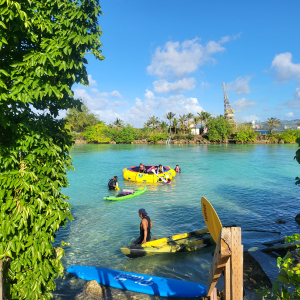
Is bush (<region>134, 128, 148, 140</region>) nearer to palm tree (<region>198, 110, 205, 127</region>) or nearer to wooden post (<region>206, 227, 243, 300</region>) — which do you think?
palm tree (<region>198, 110, 205, 127</region>)

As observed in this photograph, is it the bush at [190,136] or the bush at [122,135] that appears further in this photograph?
the bush at [122,135]

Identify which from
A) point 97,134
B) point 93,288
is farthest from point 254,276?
point 97,134

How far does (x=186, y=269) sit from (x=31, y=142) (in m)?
5.14

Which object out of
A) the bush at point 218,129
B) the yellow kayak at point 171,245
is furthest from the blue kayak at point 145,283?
the bush at point 218,129

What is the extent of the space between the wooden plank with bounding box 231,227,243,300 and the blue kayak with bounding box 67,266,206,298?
122 inches

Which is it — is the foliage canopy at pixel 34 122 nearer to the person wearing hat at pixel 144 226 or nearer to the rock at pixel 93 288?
the rock at pixel 93 288

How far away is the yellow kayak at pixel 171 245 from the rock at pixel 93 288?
1548 mm

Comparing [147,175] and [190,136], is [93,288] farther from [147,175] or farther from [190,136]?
[190,136]

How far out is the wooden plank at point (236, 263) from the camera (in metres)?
2.14

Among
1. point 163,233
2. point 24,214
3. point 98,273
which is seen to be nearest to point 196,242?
point 163,233

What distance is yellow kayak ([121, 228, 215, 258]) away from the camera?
6.71 meters

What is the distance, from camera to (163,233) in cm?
874

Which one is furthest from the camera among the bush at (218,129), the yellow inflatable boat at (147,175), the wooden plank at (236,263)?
the bush at (218,129)

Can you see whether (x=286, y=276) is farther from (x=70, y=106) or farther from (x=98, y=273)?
(x=98, y=273)
